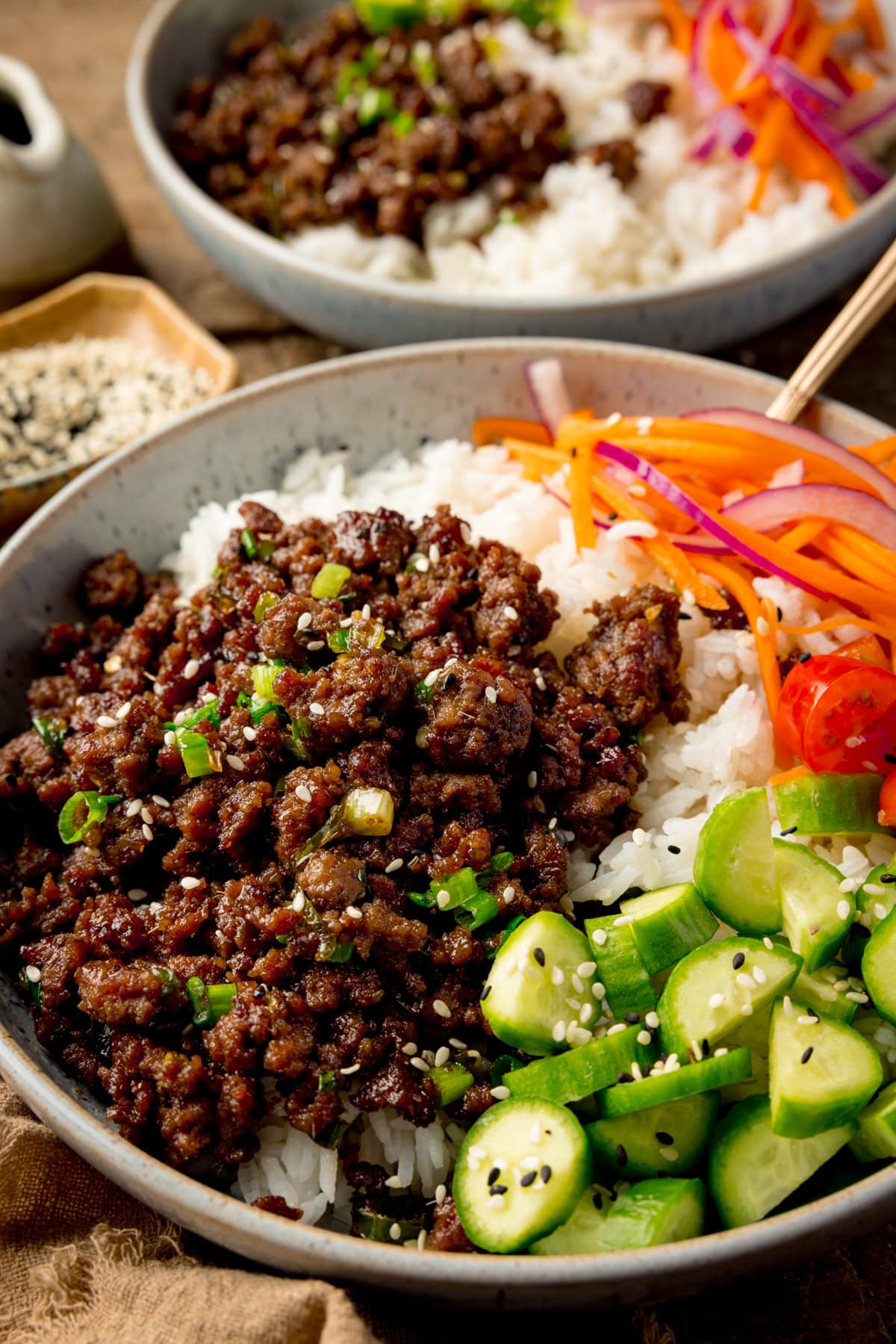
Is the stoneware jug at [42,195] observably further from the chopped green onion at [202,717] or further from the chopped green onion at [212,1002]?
the chopped green onion at [212,1002]

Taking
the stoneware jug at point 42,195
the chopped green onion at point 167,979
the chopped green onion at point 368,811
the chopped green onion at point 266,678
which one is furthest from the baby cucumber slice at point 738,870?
the stoneware jug at point 42,195

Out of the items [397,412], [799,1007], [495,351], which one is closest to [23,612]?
[397,412]

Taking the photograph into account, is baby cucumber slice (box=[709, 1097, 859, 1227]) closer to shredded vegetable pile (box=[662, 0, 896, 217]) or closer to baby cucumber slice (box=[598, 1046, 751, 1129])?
baby cucumber slice (box=[598, 1046, 751, 1129])

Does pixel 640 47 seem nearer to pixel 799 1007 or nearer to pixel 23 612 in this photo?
pixel 23 612

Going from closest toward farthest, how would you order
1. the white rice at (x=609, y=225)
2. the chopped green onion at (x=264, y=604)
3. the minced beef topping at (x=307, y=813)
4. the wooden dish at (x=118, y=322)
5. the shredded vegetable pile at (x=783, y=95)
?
the minced beef topping at (x=307, y=813), the chopped green onion at (x=264, y=604), the wooden dish at (x=118, y=322), the white rice at (x=609, y=225), the shredded vegetable pile at (x=783, y=95)

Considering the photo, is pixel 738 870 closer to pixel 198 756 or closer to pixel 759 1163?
pixel 759 1163

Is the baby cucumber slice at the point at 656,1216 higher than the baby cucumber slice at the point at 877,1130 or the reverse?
higher
